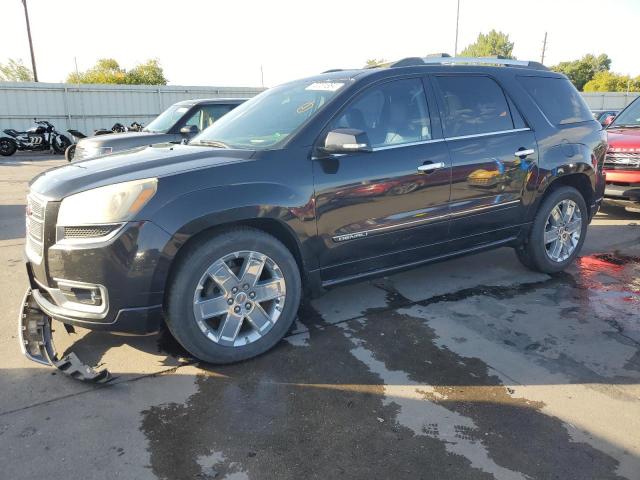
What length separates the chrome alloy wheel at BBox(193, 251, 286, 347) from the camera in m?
3.04

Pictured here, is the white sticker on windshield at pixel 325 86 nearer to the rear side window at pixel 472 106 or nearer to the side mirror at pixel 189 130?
the rear side window at pixel 472 106

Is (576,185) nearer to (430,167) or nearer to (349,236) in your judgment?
(430,167)

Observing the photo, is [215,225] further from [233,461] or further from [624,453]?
[624,453]

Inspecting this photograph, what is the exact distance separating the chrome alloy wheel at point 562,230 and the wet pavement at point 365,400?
0.67 meters

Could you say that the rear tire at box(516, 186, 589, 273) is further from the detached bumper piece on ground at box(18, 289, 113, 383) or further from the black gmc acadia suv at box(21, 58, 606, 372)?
the detached bumper piece on ground at box(18, 289, 113, 383)

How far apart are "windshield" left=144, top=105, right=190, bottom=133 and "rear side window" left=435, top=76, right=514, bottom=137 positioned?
221 inches

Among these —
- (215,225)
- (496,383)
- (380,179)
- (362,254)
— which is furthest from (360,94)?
(496,383)

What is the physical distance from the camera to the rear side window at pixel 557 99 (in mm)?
4590

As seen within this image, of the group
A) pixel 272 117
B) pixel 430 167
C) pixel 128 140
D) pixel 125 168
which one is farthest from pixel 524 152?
pixel 128 140

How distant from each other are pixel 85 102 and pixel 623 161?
860 inches

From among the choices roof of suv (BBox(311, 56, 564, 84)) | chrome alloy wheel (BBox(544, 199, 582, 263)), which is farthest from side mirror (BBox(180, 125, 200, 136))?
chrome alloy wheel (BBox(544, 199, 582, 263))

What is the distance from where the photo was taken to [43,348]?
316 cm

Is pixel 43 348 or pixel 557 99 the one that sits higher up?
pixel 557 99

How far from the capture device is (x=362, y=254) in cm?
357
